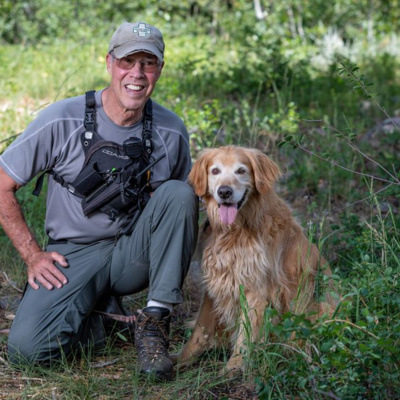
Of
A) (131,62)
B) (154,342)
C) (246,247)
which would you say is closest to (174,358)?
(154,342)

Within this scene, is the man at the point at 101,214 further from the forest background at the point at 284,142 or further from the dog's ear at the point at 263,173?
the dog's ear at the point at 263,173

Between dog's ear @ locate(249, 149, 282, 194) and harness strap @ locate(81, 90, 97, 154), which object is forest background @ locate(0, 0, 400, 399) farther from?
harness strap @ locate(81, 90, 97, 154)

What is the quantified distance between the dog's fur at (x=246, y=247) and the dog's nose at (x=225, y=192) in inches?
1.7

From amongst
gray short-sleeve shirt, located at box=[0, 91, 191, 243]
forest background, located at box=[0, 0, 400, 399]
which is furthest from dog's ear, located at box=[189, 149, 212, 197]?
forest background, located at box=[0, 0, 400, 399]

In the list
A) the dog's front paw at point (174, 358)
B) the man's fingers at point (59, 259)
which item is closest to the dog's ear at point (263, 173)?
the dog's front paw at point (174, 358)

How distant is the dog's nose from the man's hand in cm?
98

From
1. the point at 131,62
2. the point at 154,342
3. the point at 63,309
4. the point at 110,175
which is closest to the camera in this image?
the point at 154,342

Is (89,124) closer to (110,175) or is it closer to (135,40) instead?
(110,175)

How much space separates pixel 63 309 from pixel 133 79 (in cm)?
136

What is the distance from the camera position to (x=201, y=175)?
366 centimetres

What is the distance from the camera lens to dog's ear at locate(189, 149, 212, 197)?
3658 millimetres

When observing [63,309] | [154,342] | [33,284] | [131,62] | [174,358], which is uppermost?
[131,62]

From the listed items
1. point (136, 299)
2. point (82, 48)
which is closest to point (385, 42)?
point (82, 48)

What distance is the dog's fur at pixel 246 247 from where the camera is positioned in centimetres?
360
